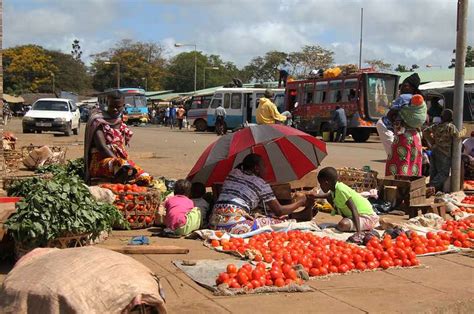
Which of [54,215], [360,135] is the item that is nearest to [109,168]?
[54,215]

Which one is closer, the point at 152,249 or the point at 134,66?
the point at 152,249

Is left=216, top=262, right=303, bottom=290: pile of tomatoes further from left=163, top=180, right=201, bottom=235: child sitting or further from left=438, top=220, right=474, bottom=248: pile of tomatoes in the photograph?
left=438, top=220, right=474, bottom=248: pile of tomatoes

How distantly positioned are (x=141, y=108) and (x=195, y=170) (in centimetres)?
4153

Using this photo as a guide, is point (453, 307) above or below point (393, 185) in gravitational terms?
below

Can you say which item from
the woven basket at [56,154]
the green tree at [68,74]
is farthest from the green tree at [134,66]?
the woven basket at [56,154]

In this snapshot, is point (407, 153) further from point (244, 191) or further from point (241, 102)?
point (241, 102)

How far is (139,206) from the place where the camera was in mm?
7637

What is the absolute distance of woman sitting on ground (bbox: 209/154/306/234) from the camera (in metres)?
7.34

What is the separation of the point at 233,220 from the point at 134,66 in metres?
92.0

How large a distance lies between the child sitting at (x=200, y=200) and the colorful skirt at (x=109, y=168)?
0.72 metres

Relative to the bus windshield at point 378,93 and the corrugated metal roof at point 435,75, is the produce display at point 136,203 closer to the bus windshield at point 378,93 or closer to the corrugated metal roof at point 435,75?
the bus windshield at point 378,93

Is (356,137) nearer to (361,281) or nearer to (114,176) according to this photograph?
(114,176)

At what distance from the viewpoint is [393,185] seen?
9211mm

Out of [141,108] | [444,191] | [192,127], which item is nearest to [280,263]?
[444,191]
